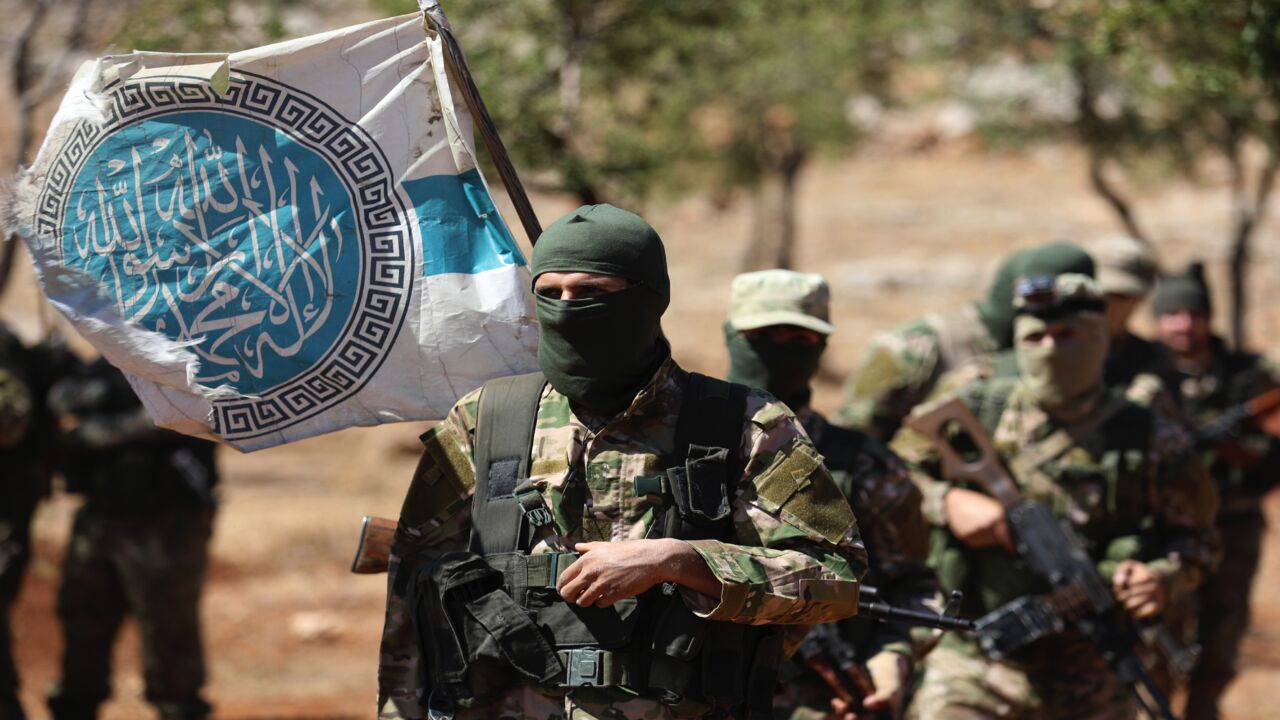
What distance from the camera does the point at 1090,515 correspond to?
5.09 m

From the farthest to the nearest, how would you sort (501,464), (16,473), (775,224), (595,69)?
(775,224) → (595,69) → (16,473) → (501,464)

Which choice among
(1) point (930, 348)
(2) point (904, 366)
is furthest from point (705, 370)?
(2) point (904, 366)

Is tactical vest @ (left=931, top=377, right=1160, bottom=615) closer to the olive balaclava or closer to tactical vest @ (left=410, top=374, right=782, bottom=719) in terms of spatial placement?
the olive balaclava

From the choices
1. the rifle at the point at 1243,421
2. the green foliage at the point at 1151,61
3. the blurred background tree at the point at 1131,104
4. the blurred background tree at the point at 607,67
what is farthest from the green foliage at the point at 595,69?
the rifle at the point at 1243,421

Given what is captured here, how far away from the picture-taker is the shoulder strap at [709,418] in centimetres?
321

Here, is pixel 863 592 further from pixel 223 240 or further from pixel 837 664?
pixel 223 240

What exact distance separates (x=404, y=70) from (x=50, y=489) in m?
4.16

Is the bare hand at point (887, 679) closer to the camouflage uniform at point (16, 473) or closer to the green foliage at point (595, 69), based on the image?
the camouflage uniform at point (16, 473)

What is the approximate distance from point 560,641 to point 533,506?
28 centimetres

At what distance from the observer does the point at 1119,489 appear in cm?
503

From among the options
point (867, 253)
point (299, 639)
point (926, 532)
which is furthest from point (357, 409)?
point (867, 253)

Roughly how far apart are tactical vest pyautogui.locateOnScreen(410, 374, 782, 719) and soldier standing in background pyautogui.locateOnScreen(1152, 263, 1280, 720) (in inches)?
187

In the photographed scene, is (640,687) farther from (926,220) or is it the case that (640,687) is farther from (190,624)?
(926,220)

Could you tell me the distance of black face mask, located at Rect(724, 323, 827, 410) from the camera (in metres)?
4.34
